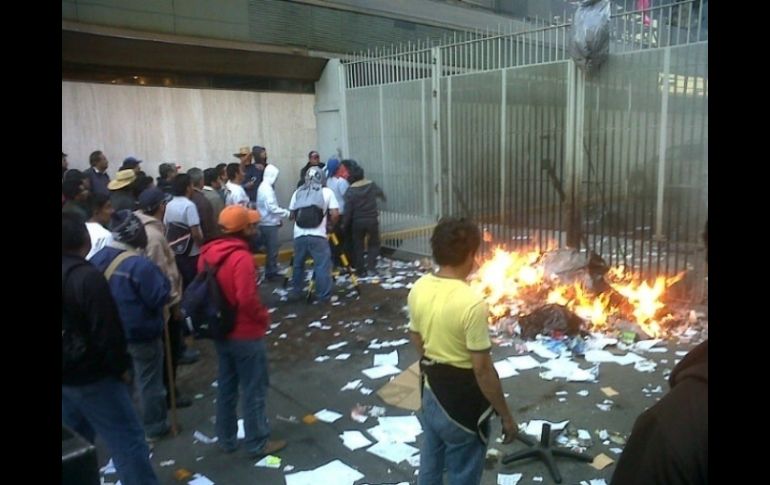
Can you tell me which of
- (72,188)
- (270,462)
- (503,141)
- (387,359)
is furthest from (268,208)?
(270,462)

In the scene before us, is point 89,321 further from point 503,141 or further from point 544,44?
point 544,44

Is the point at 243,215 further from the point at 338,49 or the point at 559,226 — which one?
the point at 338,49

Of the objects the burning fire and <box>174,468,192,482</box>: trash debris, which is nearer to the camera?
<box>174,468,192,482</box>: trash debris

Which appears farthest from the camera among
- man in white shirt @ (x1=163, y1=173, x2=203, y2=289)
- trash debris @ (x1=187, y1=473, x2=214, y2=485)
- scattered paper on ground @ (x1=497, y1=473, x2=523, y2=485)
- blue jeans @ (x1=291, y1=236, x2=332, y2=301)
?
blue jeans @ (x1=291, y1=236, x2=332, y2=301)

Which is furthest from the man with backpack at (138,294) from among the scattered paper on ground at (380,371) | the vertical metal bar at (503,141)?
the vertical metal bar at (503,141)

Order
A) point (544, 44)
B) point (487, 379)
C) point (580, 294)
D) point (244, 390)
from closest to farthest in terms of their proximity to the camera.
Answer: point (487, 379)
point (244, 390)
point (580, 294)
point (544, 44)

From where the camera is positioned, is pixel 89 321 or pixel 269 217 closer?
pixel 89 321

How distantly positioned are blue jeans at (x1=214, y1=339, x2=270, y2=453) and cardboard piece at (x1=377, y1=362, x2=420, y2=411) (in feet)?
4.11

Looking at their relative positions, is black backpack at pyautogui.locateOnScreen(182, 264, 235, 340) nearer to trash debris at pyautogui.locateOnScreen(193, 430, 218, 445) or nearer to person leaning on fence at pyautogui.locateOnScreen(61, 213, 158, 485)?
person leaning on fence at pyautogui.locateOnScreen(61, 213, 158, 485)

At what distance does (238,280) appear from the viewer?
395 centimetres

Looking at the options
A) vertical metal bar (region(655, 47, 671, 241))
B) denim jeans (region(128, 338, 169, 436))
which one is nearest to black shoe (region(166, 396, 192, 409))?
denim jeans (region(128, 338, 169, 436))

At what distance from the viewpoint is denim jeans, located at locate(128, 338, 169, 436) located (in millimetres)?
4223

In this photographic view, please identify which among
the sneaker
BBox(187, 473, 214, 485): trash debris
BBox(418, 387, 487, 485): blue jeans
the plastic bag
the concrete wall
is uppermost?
the plastic bag

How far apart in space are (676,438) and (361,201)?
27.4ft
